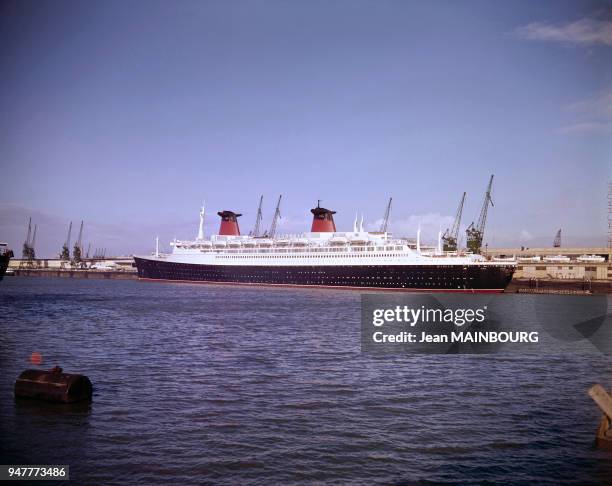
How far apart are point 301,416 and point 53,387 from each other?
23.5ft

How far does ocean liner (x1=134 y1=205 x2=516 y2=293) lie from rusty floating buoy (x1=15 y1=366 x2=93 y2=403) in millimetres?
68941

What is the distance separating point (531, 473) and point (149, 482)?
25.5ft

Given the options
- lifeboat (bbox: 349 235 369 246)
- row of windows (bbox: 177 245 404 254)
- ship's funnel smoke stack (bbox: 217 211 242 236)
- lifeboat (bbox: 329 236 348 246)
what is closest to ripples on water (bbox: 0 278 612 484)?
row of windows (bbox: 177 245 404 254)

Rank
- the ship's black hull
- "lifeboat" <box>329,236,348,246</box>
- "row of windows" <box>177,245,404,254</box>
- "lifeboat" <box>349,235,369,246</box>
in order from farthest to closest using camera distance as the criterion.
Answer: "lifeboat" <box>329,236,348,246</box>
"lifeboat" <box>349,235,369,246</box>
"row of windows" <box>177,245,404,254</box>
the ship's black hull

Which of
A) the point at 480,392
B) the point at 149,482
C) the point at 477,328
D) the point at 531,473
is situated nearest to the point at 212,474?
the point at 149,482

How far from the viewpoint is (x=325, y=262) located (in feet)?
307

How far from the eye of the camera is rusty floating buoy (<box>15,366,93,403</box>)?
1559 centimetres

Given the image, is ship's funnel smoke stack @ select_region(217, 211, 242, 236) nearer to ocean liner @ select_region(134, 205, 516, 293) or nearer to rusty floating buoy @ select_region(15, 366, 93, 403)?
ocean liner @ select_region(134, 205, 516, 293)

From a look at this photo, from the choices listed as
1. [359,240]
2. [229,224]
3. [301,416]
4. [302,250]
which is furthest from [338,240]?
[301,416]

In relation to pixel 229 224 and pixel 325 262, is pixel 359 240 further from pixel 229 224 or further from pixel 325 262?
pixel 229 224

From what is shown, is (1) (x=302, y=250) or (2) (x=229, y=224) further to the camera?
(2) (x=229, y=224)

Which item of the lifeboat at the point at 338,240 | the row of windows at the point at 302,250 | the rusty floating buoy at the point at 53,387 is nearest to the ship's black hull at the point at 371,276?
the row of windows at the point at 302,250

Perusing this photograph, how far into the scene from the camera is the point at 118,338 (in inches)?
1163

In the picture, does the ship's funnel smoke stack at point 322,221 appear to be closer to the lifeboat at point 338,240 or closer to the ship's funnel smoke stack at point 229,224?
the lifeboat at point 338,240
